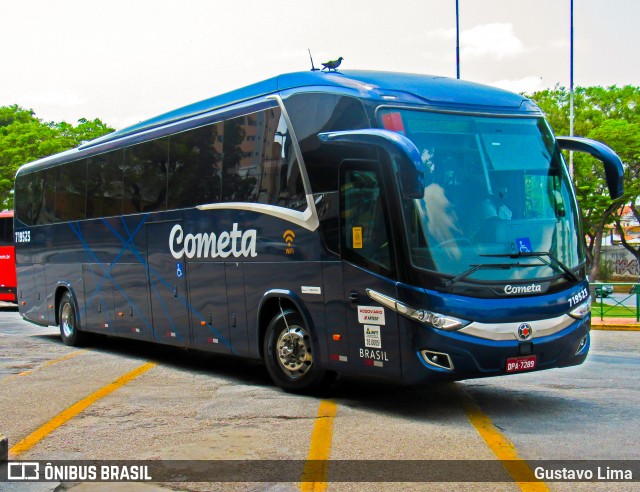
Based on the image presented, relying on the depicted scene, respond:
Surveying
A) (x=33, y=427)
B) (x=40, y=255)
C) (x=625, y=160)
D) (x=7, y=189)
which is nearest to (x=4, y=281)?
(x=40, y=255)

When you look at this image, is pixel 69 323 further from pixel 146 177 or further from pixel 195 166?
pixel 195 166

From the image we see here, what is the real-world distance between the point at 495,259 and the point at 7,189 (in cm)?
5266

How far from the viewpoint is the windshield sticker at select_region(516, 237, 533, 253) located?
8953 mm

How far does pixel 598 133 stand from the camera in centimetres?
4753

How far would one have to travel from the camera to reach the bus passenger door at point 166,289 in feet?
42.2

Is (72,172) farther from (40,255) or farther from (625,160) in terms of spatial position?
(625,160)

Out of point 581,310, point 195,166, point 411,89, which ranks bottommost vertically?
point 581,310

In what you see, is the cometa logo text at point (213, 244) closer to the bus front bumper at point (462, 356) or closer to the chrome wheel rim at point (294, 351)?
the chrome wheel rim at point (294, 351)

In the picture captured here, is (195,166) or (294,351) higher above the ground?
(195,166)

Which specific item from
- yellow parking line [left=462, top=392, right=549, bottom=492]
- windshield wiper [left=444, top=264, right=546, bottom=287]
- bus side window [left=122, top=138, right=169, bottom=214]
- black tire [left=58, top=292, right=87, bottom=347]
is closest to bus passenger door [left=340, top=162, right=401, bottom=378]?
windshield wiper [left=444, top=264, right=546, bottom=287]

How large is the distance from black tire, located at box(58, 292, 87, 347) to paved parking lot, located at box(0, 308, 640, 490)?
12.1 ft

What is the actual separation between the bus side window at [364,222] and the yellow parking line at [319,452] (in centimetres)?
152


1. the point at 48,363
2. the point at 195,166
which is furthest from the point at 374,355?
the point at 48,363

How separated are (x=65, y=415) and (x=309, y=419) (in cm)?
247
